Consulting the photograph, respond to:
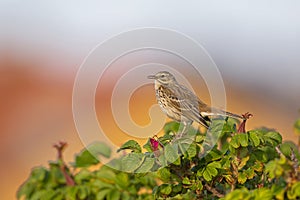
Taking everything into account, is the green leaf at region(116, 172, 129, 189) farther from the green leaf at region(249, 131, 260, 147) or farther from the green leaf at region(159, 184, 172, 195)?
the green leaf at region(249, 131, 260, 147)

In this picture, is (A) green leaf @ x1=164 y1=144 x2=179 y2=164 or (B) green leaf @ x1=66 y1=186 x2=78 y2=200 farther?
(A) green leaf @ x1=164 y1=144 x2=179 y2=164

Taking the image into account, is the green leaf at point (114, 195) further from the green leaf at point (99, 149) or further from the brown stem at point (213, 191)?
the brown stem at point (213, 191)

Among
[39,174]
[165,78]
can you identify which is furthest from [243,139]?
[165,78]

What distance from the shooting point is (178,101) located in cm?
→ 541

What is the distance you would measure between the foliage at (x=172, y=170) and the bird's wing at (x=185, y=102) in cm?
140

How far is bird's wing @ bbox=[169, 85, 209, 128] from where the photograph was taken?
4961 mm

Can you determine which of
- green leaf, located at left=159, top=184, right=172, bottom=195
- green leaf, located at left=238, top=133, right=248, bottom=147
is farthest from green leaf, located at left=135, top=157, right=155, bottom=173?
green leaf, located at left=238, top=133, right=248, bottom=147

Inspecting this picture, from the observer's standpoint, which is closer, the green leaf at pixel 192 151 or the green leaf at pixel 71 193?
the green leaf at pixel 71 193

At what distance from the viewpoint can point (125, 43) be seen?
3.83 m

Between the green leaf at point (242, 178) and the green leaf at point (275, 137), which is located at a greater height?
the green leaf at point (275, 137)

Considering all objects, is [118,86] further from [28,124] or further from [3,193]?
[28,124]

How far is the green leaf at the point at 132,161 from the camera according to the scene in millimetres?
3109

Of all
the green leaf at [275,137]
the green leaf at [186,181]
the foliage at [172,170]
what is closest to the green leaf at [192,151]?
the foliage at [172,170]

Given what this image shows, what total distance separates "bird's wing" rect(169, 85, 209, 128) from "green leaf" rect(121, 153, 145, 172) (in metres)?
1.61
